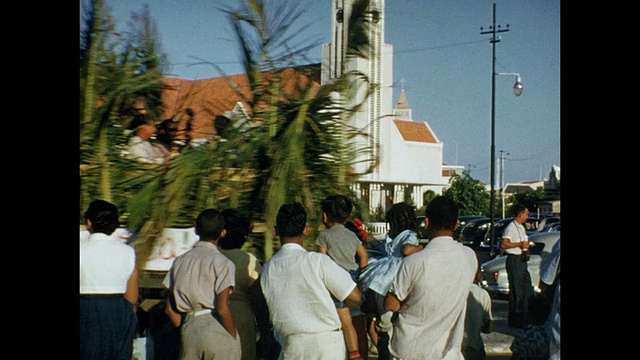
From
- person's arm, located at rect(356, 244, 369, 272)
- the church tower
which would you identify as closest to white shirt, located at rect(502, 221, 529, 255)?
the church tower

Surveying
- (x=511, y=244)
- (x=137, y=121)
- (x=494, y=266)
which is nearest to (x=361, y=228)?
(x=137, y=121)

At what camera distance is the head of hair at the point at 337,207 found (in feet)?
17.0

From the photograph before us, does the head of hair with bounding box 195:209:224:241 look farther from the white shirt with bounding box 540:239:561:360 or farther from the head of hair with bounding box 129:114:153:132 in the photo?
the white shirt with bounding box 540:239:561:360

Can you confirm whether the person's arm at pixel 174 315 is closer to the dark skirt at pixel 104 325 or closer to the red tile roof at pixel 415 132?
the dark skirt at pixel 104 325

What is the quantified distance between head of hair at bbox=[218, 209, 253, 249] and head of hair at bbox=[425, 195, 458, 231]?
1.51 m

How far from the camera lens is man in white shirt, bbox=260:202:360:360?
418cm

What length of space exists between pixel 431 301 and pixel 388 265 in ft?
3.20

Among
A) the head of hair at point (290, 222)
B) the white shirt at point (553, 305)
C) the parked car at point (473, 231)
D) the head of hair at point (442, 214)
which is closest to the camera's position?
the white shirt at point (553, 305)

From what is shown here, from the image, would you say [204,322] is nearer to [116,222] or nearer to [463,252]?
[116,222]

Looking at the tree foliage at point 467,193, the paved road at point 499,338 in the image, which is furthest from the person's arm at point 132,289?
the tree foliage at point 467,193

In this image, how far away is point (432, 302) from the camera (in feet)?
13.0

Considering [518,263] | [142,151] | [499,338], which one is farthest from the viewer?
[518,263]

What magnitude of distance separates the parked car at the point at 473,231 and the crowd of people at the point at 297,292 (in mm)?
18815

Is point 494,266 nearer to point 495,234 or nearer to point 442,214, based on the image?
point 442,214
